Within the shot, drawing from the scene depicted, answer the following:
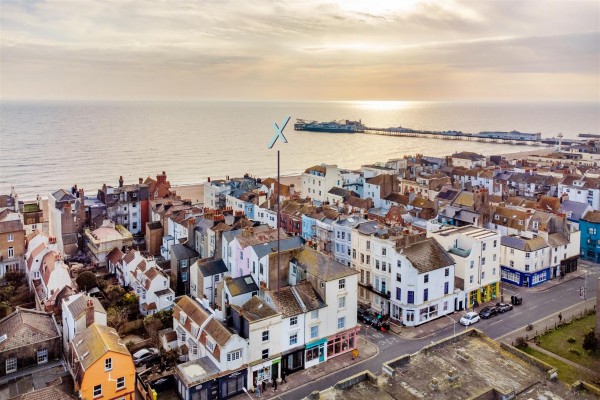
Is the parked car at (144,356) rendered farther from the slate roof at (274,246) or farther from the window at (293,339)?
the slate roof at (274,246)

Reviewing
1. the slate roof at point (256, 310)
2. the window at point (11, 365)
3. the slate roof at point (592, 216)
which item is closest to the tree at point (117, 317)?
the window at point (11, 365)

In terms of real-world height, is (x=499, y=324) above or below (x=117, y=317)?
below

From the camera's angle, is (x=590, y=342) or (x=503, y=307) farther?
(x=503, y=307)

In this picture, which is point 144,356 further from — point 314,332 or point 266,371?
point 314,332

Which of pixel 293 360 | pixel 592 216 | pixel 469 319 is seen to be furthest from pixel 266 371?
pixel 592 216

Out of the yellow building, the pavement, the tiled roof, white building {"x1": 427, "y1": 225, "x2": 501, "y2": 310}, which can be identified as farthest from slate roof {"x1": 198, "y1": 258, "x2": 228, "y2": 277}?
white building {"x1": 427, "y1": 225, "x2": 501, "y2": 310}

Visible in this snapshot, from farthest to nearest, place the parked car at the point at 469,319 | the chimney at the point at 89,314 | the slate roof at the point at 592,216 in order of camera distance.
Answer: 1. the slate roof at the point at 592,216
2. the parked car at the point at 469,319
3. the chimney at the point at 89,314
